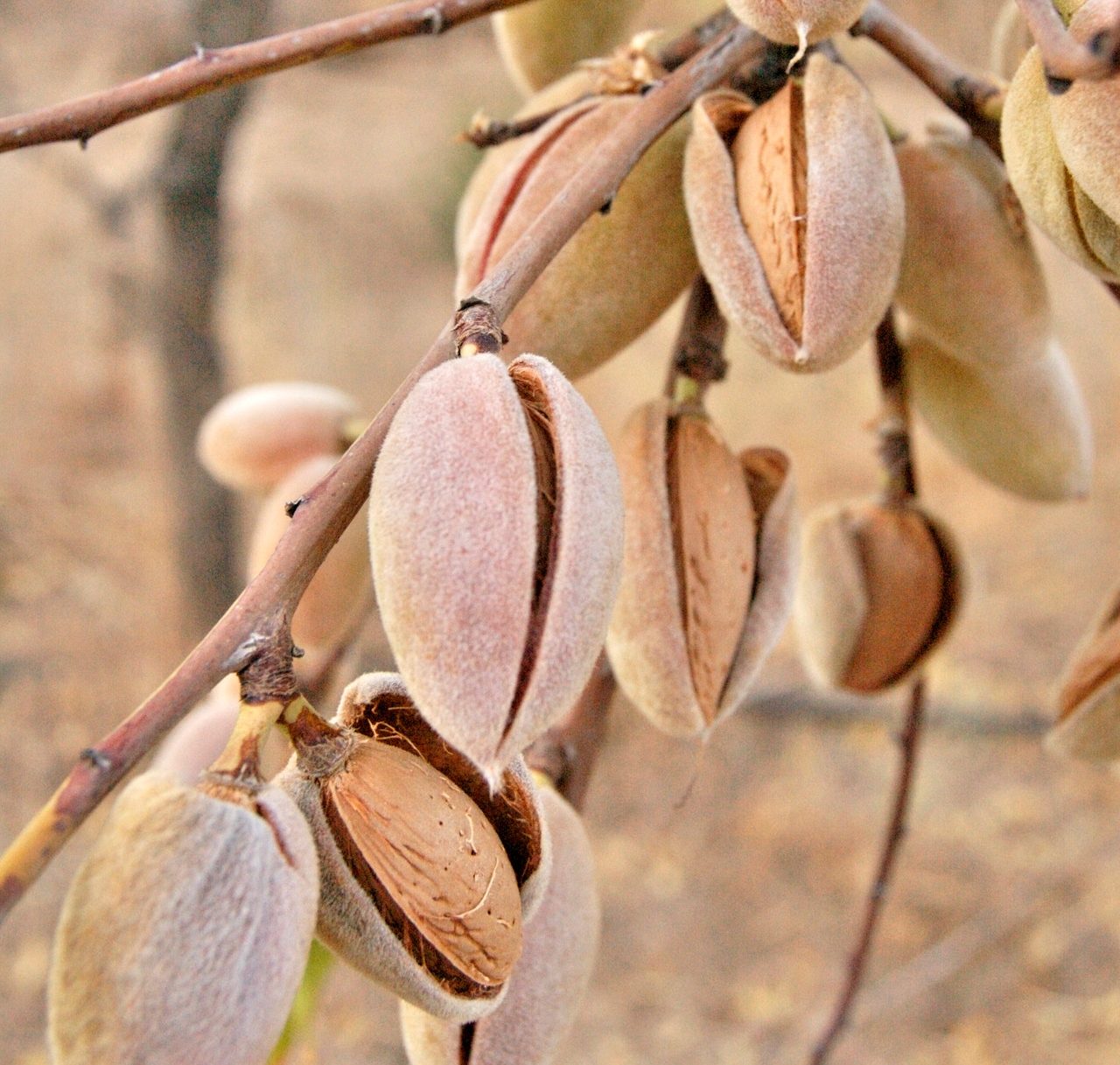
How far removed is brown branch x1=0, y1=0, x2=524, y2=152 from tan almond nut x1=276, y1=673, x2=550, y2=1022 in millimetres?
234

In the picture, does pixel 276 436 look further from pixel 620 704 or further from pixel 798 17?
pixel 620 704

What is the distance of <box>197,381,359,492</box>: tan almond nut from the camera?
2.89 ft

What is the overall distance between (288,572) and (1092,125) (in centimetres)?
29

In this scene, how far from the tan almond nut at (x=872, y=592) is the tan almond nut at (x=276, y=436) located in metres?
0.35

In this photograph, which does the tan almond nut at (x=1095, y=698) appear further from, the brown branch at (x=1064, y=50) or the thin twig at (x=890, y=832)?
the brown branch at (x=1064, y=50)

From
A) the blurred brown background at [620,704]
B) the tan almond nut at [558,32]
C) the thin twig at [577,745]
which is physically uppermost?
the tan almond nut at [558,32]

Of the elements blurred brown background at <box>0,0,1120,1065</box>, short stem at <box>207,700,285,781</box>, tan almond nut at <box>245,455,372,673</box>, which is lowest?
blurred brown background at <box>0,0,1120,1065</box>

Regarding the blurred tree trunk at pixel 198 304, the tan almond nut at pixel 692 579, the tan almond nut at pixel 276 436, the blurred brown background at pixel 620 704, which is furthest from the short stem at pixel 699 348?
the blurred tree trunk at pixel 198 304

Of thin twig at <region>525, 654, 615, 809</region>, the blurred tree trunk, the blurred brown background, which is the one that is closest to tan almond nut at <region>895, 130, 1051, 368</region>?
thin twig at <region>525, 654, 615, 809</region>

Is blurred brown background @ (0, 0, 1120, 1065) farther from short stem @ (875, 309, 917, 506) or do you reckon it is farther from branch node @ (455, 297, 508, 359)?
branch node @ (455, 297, 508, 359)

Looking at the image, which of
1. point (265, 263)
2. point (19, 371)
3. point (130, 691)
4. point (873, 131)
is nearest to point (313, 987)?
point (873, 131)

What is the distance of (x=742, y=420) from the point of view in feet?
10.8

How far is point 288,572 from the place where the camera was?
0.36 m

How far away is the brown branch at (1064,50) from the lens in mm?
370
